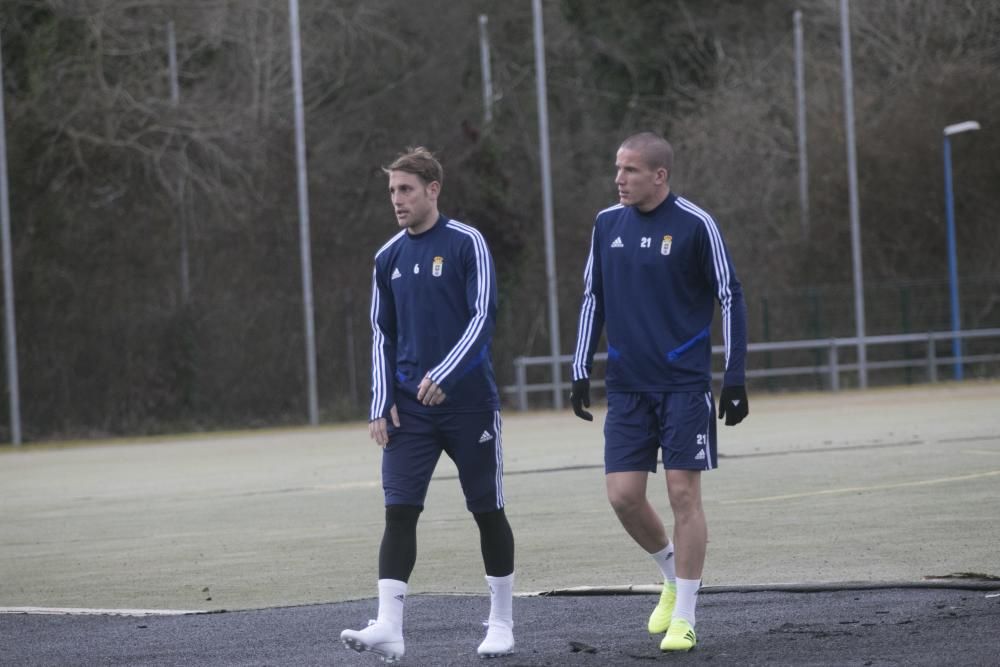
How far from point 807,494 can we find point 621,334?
6.74 m

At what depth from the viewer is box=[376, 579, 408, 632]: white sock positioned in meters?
7.23

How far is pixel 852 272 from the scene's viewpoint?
126 feet

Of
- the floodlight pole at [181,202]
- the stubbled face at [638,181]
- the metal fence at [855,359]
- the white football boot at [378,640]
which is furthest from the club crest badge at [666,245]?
the metal fence at [855,359]

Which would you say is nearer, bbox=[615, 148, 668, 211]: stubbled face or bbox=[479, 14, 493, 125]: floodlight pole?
bbox=[615, 148, 668, 211]: stubbled face

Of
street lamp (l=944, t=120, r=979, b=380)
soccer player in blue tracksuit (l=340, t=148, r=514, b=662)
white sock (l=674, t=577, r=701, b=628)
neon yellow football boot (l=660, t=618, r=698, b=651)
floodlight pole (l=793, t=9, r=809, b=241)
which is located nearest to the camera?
neon yellow football boot (l=660, t=618, r=698, b=651)

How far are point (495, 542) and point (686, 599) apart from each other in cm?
84

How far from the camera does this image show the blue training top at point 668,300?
7.70 m

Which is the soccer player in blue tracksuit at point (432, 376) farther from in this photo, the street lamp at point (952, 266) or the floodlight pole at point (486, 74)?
the street lamp at point (952, 266)

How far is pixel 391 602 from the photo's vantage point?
24.0 ft

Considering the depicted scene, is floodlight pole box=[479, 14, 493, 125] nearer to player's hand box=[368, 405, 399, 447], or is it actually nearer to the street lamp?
the street lamp

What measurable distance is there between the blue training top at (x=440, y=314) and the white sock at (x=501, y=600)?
716 mm

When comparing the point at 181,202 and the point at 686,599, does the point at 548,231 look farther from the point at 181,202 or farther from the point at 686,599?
the point at 686,599

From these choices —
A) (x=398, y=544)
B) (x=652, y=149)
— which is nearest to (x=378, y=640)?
(x=398, y=544)

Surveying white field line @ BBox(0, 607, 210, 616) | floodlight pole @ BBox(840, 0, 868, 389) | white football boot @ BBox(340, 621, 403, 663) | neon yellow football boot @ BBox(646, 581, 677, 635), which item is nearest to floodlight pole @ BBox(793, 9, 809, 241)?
floodlight pole @ BBox(840, 0, 868, 389)
